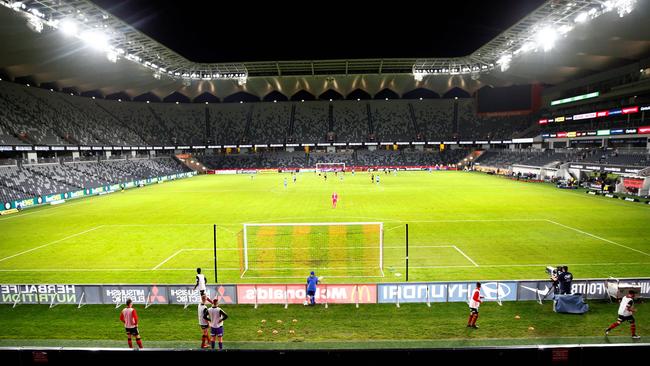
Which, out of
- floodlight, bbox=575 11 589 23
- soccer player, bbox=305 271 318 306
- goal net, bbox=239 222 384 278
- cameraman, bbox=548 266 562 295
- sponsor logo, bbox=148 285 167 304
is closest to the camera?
cameraman, bbox=548 266 562 295

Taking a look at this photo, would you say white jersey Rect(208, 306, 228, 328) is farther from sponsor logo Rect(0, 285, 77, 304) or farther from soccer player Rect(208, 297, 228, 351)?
sponsor logo Rect(0, 285, 77, 304)

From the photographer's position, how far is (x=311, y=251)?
20422 millimetres

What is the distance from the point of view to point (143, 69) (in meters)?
57.8

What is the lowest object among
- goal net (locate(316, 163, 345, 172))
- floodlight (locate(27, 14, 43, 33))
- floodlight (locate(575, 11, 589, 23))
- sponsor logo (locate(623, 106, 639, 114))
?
goal net (locate(316, 163, 345, 172))

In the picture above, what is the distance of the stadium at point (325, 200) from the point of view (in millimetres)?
11562

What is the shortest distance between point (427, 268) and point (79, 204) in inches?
1448

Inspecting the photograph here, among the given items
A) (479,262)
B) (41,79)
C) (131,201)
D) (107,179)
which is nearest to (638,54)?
(479,262)

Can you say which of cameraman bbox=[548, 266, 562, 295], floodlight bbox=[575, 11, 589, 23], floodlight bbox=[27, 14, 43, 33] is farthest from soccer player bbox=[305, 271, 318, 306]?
floodlight bbox=[575, 11, 589, 23]

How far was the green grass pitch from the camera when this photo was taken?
17094 millimetres

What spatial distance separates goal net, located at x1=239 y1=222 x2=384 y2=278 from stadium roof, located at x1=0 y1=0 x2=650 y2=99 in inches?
1101

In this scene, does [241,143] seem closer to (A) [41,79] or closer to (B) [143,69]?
(B) [143,69]

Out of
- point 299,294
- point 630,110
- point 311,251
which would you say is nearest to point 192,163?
point 311,251

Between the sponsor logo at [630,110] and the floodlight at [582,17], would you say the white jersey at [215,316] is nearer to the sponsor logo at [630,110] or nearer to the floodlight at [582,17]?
the floodlight at [582,17]

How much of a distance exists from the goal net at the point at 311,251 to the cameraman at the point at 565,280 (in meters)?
6.76
